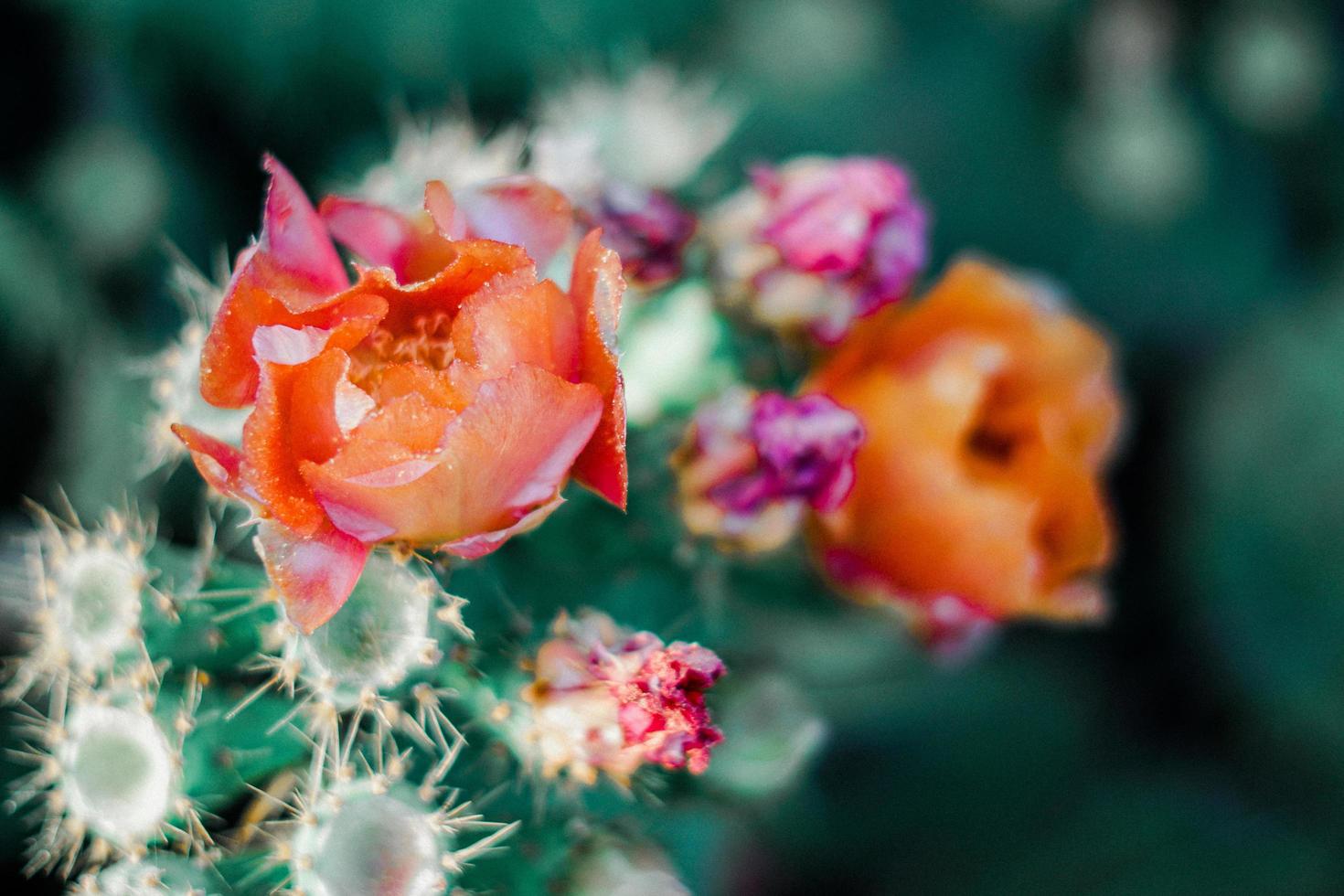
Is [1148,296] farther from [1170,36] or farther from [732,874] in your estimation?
[732,874]

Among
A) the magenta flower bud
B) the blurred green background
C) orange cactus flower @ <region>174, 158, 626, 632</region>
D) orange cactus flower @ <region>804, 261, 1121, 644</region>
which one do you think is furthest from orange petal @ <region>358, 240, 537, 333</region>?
the blurred green background

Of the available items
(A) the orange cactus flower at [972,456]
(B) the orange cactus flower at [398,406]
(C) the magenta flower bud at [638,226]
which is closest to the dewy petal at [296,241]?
(B) the orange cactus flower at [398,406]

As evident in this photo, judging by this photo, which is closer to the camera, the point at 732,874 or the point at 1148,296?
the point at 732,874

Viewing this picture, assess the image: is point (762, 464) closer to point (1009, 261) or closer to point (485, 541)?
point (485, 541)

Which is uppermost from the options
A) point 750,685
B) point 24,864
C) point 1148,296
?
point 1148,296

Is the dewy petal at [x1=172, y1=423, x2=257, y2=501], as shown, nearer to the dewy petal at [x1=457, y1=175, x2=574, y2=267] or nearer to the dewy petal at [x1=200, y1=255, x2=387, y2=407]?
the dewy petal at [x1=200, y1=255, x2=387, y2=407]

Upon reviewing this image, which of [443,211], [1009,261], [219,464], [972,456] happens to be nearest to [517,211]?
[443,211]

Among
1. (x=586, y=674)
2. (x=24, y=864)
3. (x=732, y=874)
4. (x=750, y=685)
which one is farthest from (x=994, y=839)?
(x=24, y=864)
